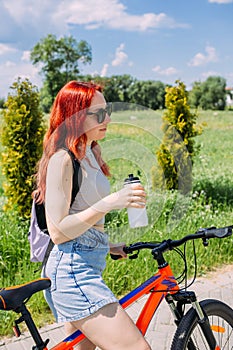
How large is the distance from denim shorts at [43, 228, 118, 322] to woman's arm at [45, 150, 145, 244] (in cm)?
10

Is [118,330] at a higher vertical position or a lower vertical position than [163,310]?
higher

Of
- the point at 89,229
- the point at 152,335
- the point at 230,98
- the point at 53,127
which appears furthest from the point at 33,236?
the point at 230,98

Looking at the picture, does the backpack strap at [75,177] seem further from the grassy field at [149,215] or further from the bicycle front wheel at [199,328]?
the bicycle front wheel at [199,328]

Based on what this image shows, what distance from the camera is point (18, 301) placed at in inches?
79.4

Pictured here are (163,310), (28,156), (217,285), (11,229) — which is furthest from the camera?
(28,156)

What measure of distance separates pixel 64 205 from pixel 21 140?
4301 millimetres

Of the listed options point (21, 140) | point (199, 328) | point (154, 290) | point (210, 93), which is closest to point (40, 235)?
point (154, 290)

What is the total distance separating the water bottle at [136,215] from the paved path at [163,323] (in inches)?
75.5

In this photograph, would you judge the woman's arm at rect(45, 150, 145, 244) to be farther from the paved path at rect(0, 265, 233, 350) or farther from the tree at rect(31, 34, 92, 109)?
the tree at rect(31, 34, 92, 109)

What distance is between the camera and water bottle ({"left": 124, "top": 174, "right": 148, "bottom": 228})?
1.97 metres

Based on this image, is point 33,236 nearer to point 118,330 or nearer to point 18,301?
point 18,301

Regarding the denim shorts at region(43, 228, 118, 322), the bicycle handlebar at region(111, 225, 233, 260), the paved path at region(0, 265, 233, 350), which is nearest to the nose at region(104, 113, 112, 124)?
the denim shorts at region(43, 228, 118, 322)

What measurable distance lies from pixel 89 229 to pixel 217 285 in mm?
3078

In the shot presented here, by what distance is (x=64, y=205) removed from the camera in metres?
2.01
